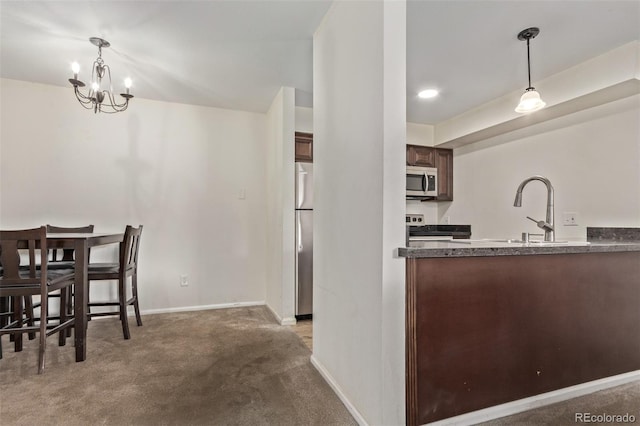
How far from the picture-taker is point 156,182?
347cm

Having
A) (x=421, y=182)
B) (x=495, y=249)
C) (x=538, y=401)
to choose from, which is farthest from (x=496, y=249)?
(x=421, y=182)

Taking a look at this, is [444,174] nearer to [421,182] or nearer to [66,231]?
[421,182]

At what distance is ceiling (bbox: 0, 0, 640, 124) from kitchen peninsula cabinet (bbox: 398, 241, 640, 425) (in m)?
1.39

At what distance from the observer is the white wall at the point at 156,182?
121 inches

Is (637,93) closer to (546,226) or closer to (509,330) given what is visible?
(546,226)

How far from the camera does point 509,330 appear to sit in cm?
165

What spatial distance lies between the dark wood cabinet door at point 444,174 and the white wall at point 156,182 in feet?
7.35

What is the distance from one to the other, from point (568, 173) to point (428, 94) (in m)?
1.43

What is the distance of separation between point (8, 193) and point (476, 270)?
388cm

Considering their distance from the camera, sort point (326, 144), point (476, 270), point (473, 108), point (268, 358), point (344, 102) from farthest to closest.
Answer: point (473, 108) → point (268, 358) → point (326, 144) → point (344, 102) → point (476, 270)

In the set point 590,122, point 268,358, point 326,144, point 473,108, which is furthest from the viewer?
point 473,108

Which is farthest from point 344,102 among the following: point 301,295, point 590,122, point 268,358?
point 590,122

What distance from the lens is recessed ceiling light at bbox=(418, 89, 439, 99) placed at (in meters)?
3.21

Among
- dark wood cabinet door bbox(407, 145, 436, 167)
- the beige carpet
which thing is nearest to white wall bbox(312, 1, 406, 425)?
the beige carpet
